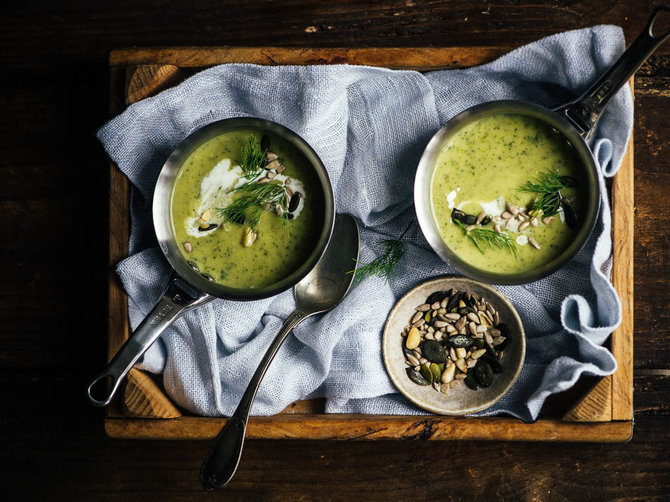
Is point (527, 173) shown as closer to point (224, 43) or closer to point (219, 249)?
point (219, 249)

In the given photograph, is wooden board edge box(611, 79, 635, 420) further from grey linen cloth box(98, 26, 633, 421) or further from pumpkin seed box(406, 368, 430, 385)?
pumpkin seed box(406, 368, 430, 385)

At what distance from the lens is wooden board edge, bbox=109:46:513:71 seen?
5.48ft

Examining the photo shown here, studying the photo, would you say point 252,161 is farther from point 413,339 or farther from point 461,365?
point 461,365

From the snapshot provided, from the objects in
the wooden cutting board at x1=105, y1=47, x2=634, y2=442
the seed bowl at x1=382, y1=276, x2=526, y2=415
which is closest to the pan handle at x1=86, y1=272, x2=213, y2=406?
the wooden cutting board at x1=105, y1=47, x2=634, y2=442

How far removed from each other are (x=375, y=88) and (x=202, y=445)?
49.4 inches

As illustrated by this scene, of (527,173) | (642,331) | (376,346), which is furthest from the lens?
(642,331)

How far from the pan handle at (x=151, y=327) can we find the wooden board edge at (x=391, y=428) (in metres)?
0.22

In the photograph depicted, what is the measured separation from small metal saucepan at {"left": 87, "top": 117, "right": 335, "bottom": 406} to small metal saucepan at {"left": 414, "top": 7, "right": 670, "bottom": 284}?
0.28m

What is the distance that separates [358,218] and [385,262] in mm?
154

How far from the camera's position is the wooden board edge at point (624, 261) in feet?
5.42

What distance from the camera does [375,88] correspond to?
5.55 ft

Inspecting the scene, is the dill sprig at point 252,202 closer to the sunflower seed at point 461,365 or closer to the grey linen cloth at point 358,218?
the grey linen cloth at point 358,218

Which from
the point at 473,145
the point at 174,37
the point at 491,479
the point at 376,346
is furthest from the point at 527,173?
the point at 174,37

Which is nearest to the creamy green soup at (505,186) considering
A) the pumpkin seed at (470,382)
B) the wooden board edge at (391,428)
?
the pumpkin seed at (470,382)
